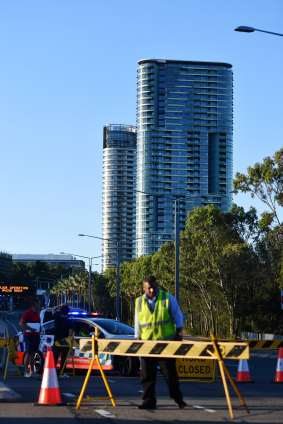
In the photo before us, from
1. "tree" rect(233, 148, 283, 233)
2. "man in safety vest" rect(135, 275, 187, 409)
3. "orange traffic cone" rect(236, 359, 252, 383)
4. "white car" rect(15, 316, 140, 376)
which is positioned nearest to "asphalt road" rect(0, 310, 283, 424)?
"man in safety vest" rect(135, 275, 187, 409)

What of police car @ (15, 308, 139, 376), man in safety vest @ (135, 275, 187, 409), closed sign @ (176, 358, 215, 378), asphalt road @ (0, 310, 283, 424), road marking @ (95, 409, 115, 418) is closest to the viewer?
asphalt road @ (0, 310, 283, 424)

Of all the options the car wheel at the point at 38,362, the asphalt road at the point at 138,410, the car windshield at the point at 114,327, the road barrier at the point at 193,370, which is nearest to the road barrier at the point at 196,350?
the asphalt road at the point at 138,410

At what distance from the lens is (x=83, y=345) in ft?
41.7

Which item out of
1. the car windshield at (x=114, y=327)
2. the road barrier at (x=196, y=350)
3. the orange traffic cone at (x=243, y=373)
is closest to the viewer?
the road barrier at (x=196, y=350)

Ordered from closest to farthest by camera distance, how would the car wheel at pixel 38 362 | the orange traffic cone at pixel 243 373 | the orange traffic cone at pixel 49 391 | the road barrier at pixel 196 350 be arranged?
the road barrier at pixel 196 350 → the orange traffic cone at pixel 49 391 → the orange traffic cone at pixel 243 373 → the car wheel at pixel 38 362

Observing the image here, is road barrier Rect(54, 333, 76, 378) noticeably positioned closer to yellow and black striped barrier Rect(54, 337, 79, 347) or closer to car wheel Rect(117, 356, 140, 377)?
yellow and black striped barrier Rect(54, 337, 79, 347)

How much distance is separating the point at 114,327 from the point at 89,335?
0.69 metres

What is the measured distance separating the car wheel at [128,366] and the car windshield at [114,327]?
1.32 metres

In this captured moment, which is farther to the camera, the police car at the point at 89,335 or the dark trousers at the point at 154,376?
the police car at the point at 89,335

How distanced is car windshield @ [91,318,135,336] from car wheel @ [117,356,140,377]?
A: 4.32 ft

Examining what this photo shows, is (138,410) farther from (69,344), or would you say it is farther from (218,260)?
(218,260)

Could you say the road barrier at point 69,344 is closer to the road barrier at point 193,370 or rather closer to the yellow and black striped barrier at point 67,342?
the yellow and black striped barrier at point 67,342

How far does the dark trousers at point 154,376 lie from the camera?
11.5 metres

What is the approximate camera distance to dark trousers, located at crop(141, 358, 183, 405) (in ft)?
37.6
